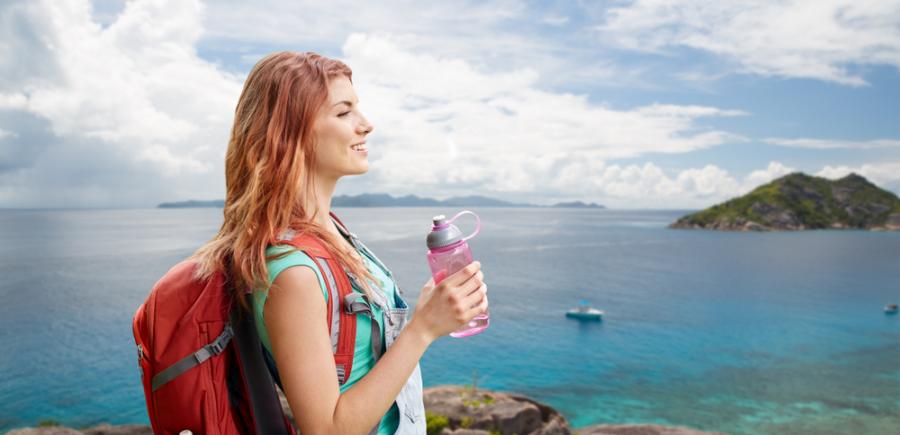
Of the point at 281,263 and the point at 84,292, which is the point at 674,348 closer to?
the point at 281,263

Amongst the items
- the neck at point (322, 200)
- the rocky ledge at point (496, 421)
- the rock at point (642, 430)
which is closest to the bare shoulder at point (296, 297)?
the neck at point (322, 200)

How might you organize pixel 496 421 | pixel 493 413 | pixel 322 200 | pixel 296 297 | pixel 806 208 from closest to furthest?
pixel 296 297
pixel 322 200
pixel 496 421
pixel 493 413
pixel 806 208

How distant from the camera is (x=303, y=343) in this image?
6.18ft

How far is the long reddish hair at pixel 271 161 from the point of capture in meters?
2.07

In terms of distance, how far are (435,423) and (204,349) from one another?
58.3ft

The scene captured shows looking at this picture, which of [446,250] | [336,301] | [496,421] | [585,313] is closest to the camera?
[336,301]

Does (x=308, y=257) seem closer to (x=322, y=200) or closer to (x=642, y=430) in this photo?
(x=322, y=200)

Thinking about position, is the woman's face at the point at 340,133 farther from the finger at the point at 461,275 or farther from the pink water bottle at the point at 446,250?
the finger at the point at 461,275

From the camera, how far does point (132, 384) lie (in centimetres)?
3656

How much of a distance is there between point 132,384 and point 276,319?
136 ft

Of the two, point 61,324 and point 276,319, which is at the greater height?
point 276,319

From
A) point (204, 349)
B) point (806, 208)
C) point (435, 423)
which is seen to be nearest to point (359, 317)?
point (204, 349)

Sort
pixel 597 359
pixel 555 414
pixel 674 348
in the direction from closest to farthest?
pixel 555 414
pixel 597 359
pixel 674 348

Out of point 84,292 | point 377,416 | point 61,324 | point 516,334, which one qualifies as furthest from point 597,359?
point 84,292
